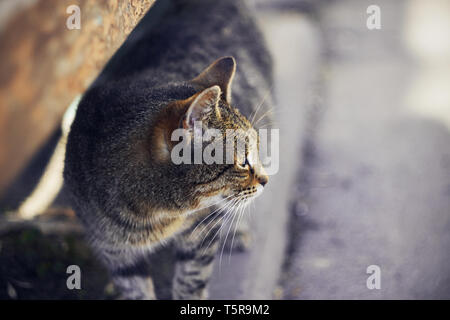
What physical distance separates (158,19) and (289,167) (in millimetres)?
1088

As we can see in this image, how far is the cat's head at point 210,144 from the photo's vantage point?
1305 mm

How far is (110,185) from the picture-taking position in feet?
4.93

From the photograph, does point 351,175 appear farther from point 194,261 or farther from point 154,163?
point 154,163

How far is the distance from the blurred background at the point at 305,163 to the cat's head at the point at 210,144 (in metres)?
0.31

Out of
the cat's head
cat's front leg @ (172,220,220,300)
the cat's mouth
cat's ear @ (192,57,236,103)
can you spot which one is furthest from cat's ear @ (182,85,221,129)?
cat's front leg @ (172,220,220,300)

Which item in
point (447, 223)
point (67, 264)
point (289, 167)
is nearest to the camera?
point (67, 264)

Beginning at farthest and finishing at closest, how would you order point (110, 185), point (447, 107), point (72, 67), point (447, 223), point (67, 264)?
point (447, 107) < point (447, 223) < point (67, 264) < point (110, 185) < point (72, 67)

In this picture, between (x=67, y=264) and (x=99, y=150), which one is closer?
(x=99, y=150)

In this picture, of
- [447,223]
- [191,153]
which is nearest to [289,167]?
[447,223]

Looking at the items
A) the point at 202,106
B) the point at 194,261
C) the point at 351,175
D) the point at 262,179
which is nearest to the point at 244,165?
the point at 262,179

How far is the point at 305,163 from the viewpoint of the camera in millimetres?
2686
